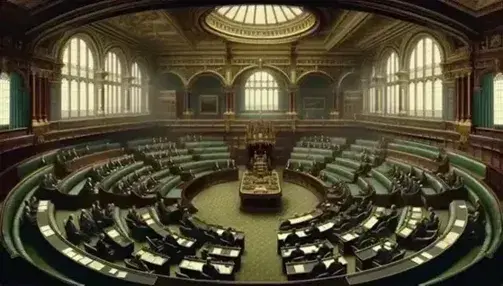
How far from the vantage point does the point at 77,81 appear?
22656 mm

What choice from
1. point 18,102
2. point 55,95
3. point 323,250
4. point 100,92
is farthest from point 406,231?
point 100,92

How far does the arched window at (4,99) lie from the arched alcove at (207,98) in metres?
17.1

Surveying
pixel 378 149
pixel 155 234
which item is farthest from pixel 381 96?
pixel 155 234

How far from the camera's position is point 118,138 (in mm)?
25953

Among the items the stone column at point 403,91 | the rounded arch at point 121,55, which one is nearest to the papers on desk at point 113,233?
the rounded arch at point 121,55

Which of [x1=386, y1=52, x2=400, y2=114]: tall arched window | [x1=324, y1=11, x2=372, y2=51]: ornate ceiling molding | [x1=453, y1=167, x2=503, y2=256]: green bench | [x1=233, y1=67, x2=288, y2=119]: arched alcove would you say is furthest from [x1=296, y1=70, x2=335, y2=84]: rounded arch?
[x1=453, y1=167, x2=503, y2=256]: green bench

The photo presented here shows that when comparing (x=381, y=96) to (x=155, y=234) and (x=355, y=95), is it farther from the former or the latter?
(x=155, y=234)

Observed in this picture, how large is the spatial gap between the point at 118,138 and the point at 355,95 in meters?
17.5

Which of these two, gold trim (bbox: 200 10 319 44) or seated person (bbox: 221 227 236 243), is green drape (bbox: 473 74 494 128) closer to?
gold trim (bbox: 200 10 319 44)

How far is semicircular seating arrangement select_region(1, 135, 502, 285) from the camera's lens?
9852mm

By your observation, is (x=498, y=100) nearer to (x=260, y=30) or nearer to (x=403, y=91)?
(x=403, y=91)

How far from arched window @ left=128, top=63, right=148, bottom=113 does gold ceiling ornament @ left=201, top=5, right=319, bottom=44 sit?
6853 millimetres

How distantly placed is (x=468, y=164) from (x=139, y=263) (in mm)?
13173

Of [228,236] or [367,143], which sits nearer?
[228,236]
